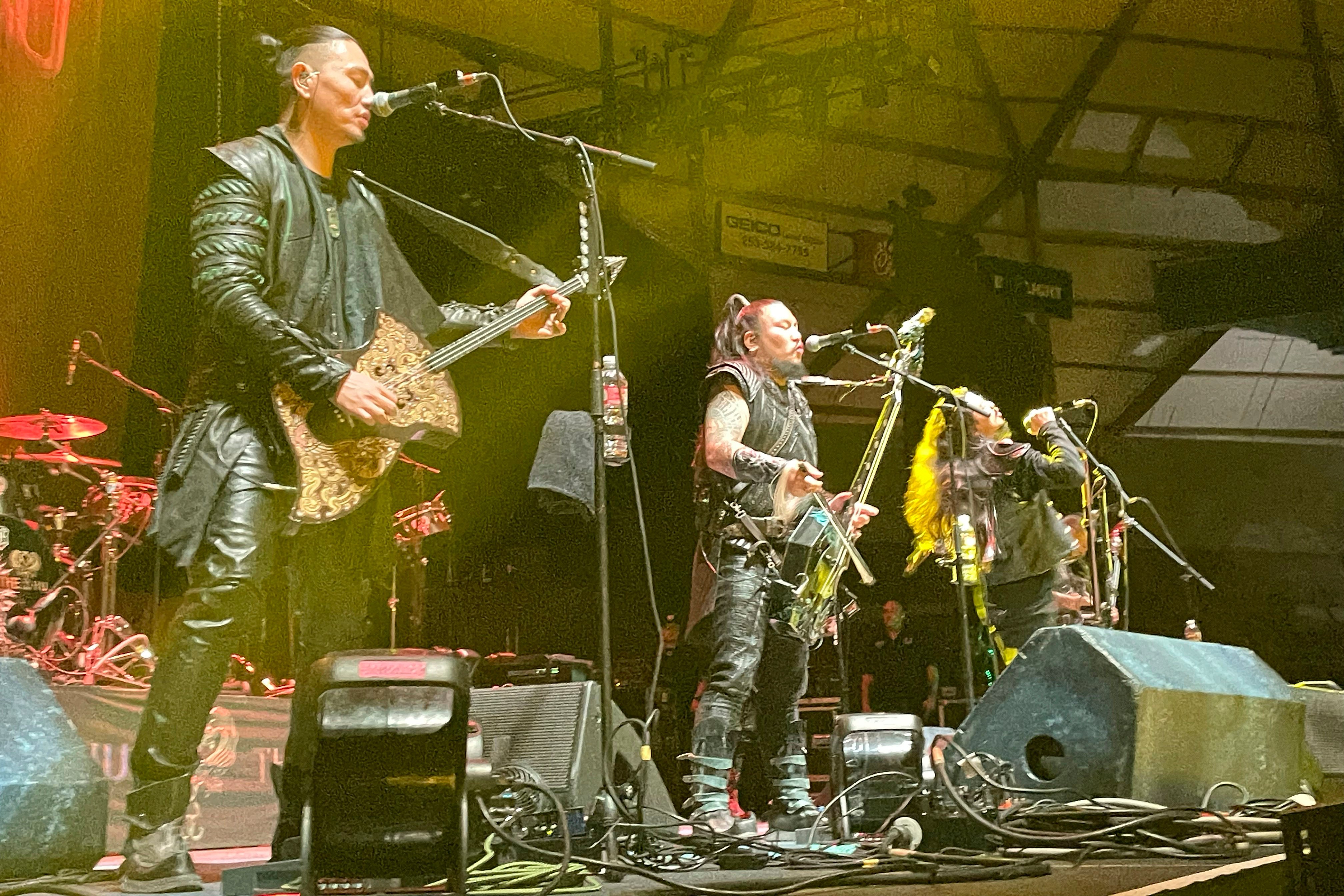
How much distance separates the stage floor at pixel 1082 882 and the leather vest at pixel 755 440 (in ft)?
4.08

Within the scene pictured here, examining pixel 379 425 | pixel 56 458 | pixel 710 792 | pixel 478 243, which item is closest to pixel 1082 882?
pixel 710 792

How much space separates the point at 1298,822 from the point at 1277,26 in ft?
30.5

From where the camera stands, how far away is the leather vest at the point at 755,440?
143 inches

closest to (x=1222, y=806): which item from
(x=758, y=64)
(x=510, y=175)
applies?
(x=510, y=175)

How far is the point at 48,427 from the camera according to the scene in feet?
18.9

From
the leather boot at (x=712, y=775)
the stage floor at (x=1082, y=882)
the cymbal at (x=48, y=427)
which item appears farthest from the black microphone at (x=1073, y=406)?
the cymbal at (x=48, y=427)

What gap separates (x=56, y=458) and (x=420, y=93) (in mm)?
4034

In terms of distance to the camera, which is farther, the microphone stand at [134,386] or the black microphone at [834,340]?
the microphone stand at [134,386]

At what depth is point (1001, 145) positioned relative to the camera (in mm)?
10594

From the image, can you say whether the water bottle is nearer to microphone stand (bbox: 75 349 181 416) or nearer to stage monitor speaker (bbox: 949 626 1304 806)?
stage monitor speaker (bbox: 949 626 1304 806)

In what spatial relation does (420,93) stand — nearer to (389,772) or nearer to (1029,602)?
(389,772)

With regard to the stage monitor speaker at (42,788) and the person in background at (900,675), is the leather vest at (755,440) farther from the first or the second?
the person in background at (900,675)

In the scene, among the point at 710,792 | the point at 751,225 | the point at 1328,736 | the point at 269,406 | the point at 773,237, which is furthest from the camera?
the point at 773,237

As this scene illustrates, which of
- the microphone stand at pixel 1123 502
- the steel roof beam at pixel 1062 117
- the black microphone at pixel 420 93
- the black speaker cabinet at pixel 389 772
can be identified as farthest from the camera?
the steel roof beam at pixel 1062 117
